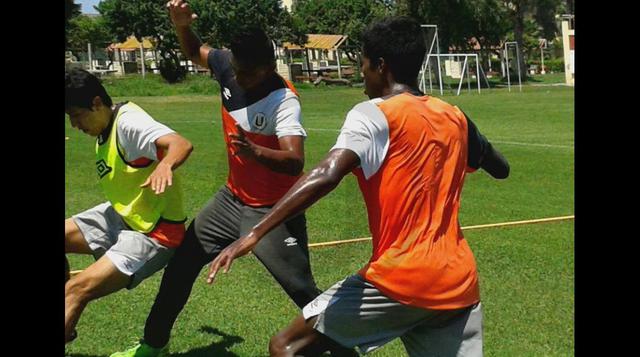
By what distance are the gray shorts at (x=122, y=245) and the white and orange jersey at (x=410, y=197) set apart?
6.32ft

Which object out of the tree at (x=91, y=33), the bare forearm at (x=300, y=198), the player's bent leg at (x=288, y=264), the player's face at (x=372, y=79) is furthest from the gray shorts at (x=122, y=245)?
the tree at (x=91, y=33)

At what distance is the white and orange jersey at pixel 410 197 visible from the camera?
3703 mm

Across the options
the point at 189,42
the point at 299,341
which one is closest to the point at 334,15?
the point at 189,42

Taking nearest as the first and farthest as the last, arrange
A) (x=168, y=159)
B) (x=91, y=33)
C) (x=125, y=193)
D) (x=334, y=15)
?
(x=168, y=159) < (x=125, y=193) < (x=91, y=33) < (x=334, y=15)

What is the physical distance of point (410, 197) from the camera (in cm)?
373

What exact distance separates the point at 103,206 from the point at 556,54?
359 feet

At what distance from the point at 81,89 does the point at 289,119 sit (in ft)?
4.13

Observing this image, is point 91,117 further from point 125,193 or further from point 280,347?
point 280,347

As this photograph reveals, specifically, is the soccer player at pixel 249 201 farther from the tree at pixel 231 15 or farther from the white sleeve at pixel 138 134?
the tree at pixel 231 15

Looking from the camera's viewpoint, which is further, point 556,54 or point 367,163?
point 556,54
